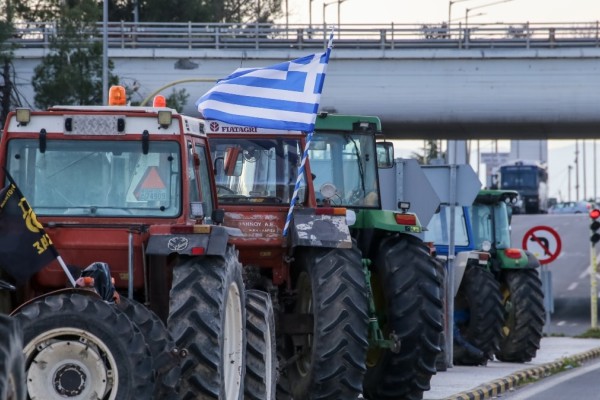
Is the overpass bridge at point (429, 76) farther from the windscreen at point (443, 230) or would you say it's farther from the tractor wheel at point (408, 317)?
the tractor wheel at point (408, 317)

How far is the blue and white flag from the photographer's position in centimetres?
1520

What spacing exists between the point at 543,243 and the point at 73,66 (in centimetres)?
1945

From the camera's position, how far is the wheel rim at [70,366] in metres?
9.74

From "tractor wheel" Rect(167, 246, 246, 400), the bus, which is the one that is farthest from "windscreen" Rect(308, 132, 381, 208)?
the bus

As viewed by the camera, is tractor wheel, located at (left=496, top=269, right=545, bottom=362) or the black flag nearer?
the black flag

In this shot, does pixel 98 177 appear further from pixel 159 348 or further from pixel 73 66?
pixel 73 66

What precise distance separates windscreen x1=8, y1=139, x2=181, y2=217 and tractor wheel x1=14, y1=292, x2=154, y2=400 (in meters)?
2.23

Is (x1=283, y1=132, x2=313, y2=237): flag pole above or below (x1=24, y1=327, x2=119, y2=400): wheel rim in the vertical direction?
above

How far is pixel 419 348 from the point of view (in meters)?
16.2

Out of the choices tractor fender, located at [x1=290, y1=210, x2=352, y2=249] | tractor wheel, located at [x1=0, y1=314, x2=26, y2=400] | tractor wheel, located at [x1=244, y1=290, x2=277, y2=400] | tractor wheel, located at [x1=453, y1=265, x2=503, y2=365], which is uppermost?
tractor fender, located at [x1=290, y1=210, x2=352, y2=249]

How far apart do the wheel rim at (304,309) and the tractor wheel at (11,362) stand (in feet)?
24.9

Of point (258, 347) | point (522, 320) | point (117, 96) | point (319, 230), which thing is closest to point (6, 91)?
point (522, 320)

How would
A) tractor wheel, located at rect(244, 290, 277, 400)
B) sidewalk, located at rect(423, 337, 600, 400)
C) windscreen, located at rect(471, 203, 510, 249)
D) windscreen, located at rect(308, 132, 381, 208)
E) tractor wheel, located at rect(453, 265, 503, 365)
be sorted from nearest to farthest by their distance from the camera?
tractor wheel, located at rect(244, 290, 277, 400) → windscreen, located at rect(308, 132, 381, 208) → sidewalk, located at rect(423, 337, 600, 400) → tractor wheel, located at rect(453, 265, 503, 365) → windscreen, located at rect(471, 203, 510, 249)

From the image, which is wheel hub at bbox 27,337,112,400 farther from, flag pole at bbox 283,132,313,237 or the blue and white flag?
the blue and white flag
